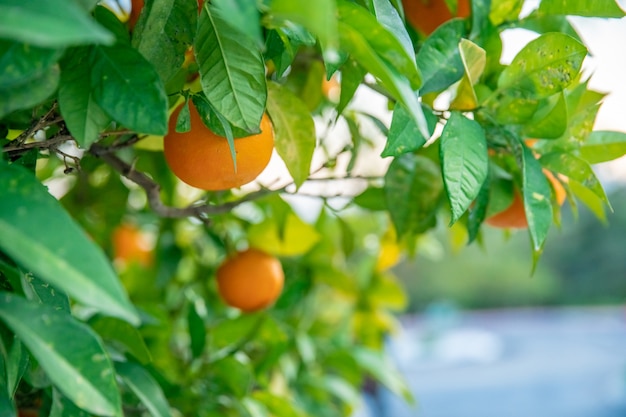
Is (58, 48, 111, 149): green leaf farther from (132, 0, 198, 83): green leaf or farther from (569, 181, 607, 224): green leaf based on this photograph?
(569, 181, 607, 224): green leaf

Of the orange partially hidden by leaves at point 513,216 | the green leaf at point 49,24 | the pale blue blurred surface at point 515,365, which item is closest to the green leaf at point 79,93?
the green leaf at point 49,24

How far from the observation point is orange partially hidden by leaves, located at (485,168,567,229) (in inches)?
19.9

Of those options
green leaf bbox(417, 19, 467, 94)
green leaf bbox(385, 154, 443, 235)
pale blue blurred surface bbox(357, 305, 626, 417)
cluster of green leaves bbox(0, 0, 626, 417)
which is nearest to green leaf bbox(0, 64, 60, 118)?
cluster of green leaves bbox(0, 0, 626, 417)

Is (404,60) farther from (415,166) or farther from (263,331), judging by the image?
(263,331)

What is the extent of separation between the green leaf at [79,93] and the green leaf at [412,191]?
29cm

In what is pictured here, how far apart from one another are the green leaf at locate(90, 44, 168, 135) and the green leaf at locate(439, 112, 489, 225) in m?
0.15

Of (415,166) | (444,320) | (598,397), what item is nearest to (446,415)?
(598,397)

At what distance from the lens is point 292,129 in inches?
17.8

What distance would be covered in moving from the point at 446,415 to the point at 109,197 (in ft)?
7.35

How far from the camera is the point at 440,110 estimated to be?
1.43 feet

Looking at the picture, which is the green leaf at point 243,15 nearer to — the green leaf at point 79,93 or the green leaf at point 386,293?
the green leaf at point 79,93

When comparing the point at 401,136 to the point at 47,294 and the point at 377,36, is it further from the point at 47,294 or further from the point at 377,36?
the point at 47,294

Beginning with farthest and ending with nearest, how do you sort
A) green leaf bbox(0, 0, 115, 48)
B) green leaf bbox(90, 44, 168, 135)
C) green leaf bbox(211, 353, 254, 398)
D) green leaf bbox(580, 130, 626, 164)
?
green leaf bbox(211, 353, 254, 398) → green leaf bbox(580, 130, 626, 164) → green leaf bbox(90, 44, 168, 135) → green leaf bbox(0, 0, 115, 48)

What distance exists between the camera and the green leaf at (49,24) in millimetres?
193
